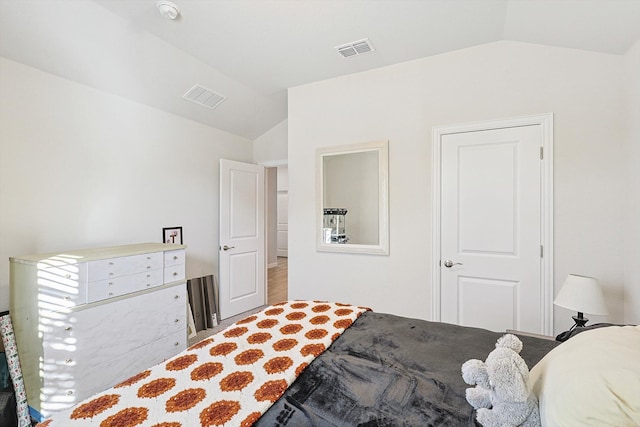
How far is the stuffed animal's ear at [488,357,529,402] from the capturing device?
2.72ft

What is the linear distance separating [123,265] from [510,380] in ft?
8.14

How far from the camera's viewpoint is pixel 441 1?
2053 millimetres

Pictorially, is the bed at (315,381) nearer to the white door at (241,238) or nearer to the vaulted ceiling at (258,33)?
the vaulted ceiling at (258,33)

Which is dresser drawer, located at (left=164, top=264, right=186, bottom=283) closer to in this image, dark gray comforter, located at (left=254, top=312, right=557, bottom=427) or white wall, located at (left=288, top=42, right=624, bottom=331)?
white wall, located at (left=288, top=42, right=624, bottom=331)

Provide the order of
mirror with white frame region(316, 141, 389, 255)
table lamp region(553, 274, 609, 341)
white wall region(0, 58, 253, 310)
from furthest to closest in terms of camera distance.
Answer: mirror with white frame region(316, 141, 389, 255) → white wall region(0, 58, 253, 310) → table lamp region(553, 274, 609, 341)

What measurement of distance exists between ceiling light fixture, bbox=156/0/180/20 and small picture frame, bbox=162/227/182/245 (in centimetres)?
203

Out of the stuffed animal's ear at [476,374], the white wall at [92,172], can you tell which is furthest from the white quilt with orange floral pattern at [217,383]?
the white wall at [92,172]

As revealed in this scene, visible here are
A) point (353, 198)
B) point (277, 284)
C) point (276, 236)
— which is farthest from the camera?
point (276, 236)

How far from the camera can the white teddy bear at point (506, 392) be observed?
83cm

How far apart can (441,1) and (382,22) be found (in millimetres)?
426

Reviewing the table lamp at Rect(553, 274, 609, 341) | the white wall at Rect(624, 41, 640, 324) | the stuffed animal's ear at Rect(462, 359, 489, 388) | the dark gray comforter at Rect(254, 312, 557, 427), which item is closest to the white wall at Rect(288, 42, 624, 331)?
the white wall at Rect(624, 41, 640, 324)

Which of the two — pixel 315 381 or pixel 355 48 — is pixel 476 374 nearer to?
pixel 315 381

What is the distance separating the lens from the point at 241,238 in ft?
13.1

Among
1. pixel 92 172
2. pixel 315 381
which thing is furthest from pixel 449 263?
pixel 92 172
